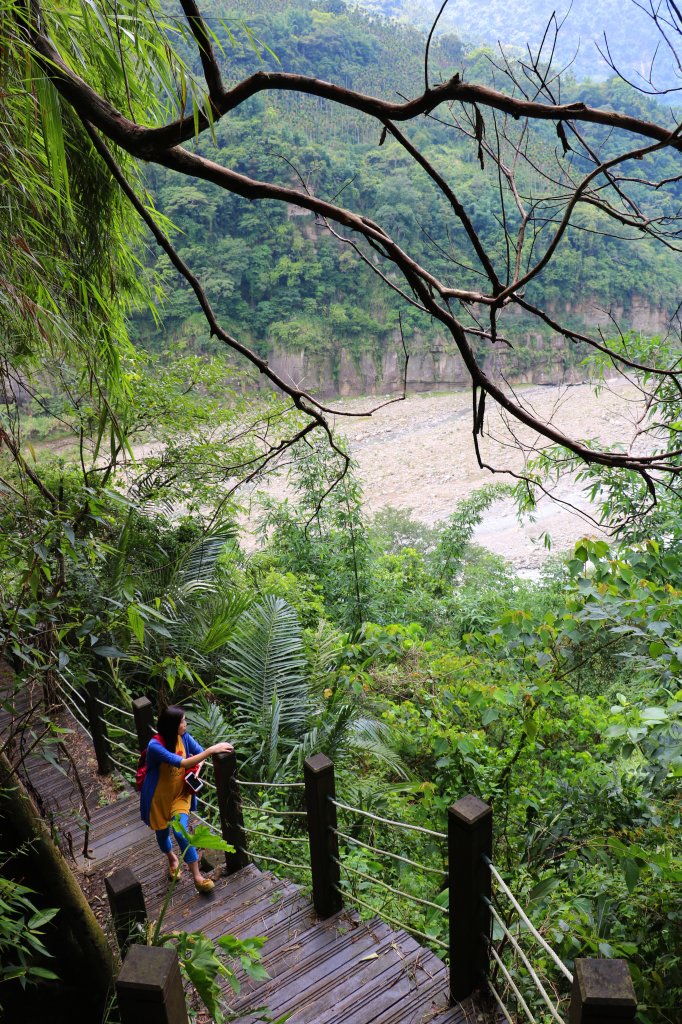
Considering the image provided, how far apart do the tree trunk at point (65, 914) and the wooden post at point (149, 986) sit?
707 millimetres

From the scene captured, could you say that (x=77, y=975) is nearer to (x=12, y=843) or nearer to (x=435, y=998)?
(x=12, y=843)

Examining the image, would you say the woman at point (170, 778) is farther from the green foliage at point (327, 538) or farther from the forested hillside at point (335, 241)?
the forested hillside at point (335, 241)

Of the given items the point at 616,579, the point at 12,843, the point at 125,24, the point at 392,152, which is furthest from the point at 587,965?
the point at 392,152

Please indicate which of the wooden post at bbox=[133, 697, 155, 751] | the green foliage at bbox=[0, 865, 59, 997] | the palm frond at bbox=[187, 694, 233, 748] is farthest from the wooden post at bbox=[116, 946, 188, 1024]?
the palm frond at bbox=[187, 694, 233, 748]

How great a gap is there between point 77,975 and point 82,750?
6.25ft

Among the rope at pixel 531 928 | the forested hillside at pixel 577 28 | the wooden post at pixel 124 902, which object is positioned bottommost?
the wooden post at pixel 124 902

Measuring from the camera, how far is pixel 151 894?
2.37 m

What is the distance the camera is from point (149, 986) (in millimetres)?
852

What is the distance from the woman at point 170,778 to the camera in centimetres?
218

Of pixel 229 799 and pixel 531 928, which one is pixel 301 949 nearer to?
pixel 229 799

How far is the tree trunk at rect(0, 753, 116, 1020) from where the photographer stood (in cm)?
148

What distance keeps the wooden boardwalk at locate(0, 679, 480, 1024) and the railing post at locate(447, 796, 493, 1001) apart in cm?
9

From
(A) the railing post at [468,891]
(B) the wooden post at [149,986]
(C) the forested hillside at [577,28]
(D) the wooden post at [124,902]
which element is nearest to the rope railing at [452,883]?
(A) the railing post at [468,891]

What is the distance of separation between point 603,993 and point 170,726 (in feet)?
5.17
